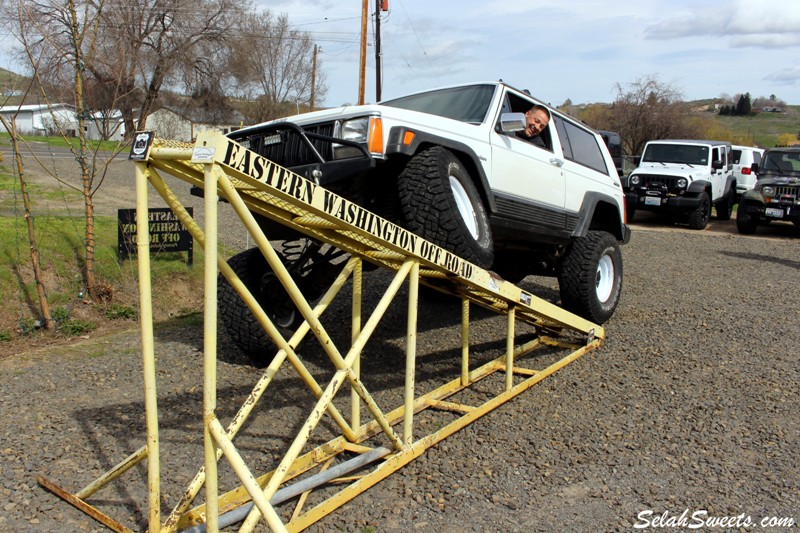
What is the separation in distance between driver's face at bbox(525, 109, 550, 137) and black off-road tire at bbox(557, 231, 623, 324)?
1.21 meters

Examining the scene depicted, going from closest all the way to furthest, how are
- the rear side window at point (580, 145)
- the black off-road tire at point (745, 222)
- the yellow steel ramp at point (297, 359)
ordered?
the yellow steel ramp at point (297, 359), the rear side window at point (580, 145), the black off-road tire at point (745, 222)

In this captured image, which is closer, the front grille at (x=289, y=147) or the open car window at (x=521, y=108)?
the front grille at (x=289, y=147)

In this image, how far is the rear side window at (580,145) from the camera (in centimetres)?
648

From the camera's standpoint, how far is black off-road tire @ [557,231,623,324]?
634 cm

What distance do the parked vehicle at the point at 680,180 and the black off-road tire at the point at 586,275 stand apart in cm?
1081

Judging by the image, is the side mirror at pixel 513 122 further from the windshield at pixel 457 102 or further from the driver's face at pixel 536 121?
the driver's face at pixel 536 121

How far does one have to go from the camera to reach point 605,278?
22.7 ft

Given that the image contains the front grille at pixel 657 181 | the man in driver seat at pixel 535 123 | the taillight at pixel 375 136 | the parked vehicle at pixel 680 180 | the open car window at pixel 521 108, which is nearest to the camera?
the taillight at pixel 375 136

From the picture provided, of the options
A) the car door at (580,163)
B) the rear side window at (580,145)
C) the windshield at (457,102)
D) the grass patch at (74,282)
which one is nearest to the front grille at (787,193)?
the car door at (580,163)

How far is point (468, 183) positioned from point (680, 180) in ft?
44.7

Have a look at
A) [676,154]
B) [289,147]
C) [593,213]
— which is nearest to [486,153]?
[289,147]

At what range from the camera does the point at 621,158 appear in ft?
76.2

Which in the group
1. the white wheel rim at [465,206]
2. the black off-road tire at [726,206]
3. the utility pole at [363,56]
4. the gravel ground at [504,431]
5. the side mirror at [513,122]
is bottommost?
the gravel ground at [504,431]

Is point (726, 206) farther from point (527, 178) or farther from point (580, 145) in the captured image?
point (527, 178)
